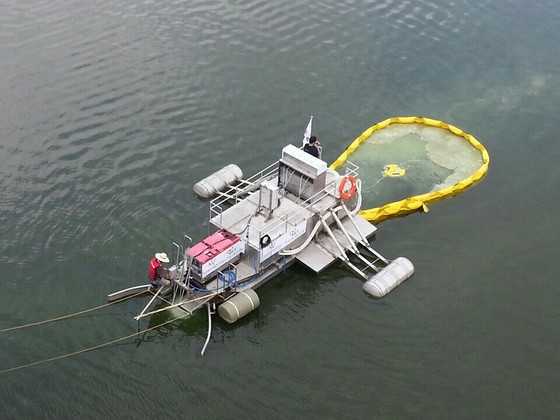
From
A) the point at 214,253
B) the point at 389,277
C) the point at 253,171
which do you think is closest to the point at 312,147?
the point at 253,171

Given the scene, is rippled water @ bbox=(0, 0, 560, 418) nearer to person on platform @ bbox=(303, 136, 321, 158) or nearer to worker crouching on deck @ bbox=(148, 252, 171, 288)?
worker crouching on deck @ bbox=(148, 252, 171, 288)

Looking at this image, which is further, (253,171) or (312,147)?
(253,171)

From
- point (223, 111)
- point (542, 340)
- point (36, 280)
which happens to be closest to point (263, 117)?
point (223, 111)

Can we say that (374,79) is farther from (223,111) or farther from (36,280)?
(36,280)

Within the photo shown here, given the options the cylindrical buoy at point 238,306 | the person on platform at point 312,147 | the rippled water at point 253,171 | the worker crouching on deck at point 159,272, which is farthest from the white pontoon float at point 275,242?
the person on platform at point 312,147

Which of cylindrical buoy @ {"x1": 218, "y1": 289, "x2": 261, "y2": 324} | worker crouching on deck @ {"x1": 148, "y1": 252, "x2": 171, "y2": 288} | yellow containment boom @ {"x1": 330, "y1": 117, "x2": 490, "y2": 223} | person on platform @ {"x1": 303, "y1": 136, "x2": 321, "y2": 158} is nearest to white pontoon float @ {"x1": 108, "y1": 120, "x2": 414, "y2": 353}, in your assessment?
cylindrical buoy @ {"x1": 218, "y1": 289, "x2": 261, "y2": 324}

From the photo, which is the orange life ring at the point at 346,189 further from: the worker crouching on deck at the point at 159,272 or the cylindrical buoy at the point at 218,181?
the worker crouching on deck at the point at 159,272

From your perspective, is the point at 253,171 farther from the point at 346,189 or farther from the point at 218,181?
the point at 346,189

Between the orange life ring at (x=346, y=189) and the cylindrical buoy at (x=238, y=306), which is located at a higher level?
the orange life ring at (x=346, y=189)
